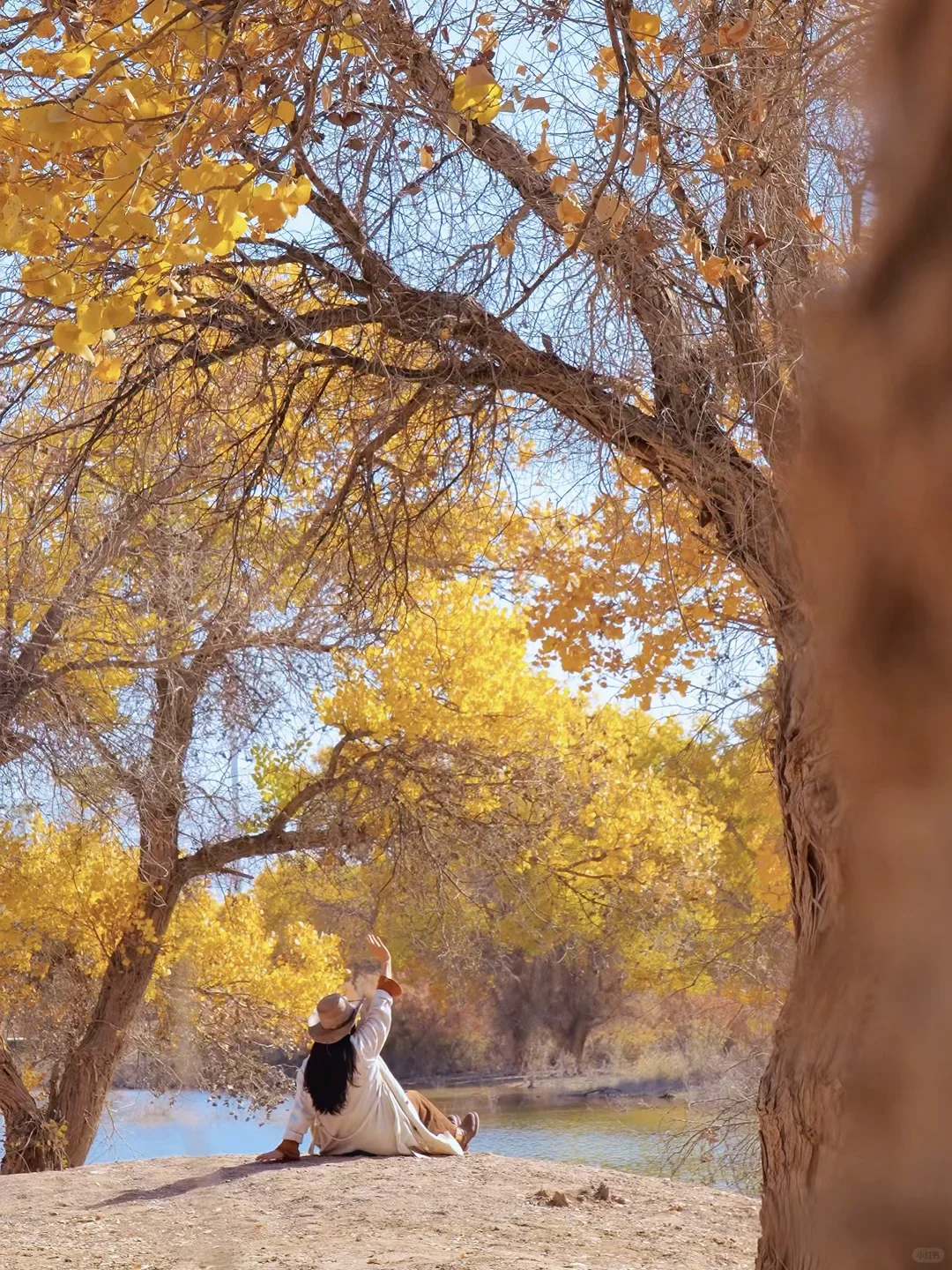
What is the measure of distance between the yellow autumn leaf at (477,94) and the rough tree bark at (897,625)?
3109mm

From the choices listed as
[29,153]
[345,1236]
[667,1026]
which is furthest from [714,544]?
[667,1026]

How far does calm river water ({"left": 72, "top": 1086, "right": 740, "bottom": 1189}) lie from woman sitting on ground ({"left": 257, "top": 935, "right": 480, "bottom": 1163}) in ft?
1.50

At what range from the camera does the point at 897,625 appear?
33 cm

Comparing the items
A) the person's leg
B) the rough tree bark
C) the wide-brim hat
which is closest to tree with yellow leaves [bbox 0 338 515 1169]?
the wide-brim hat

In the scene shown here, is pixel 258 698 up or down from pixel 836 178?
down

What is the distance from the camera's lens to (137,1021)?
12.6 meters

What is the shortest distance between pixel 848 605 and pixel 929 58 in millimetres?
146

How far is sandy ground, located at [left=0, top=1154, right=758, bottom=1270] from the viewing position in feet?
17.4

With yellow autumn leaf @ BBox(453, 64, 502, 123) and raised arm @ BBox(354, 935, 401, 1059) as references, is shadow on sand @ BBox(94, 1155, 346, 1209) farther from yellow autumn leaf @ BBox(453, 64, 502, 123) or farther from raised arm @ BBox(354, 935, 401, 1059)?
yellow autumn leaf @ BBox(453, 64, 502, 123)

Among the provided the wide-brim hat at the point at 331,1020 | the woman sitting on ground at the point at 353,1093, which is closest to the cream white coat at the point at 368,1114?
the woman sitting on ground at the point at 353,1093

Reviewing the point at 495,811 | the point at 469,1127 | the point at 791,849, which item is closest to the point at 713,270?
the point at 791,849

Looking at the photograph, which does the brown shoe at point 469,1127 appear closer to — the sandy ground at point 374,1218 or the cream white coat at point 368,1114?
the cream white coat at point 368,1114

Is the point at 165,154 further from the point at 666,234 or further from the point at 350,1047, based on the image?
the point at 350,1047

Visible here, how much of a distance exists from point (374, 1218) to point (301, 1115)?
211 centimetres
